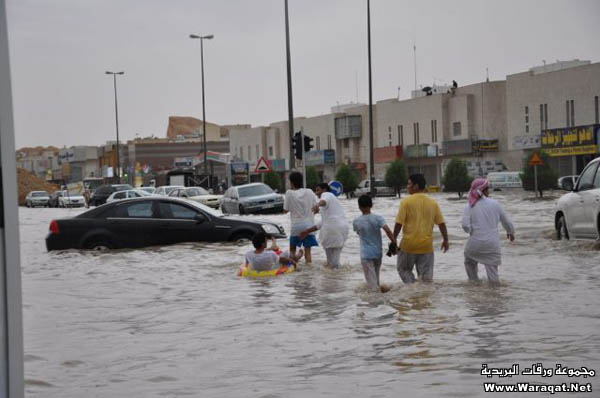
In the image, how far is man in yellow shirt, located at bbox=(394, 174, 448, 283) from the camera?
10.7 meters

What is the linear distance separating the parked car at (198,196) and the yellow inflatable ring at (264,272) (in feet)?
105

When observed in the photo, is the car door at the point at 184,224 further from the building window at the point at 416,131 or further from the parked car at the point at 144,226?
the building window at the point at 416,131

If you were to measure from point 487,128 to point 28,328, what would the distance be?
62969 mm

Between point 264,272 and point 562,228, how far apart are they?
7.60 metres

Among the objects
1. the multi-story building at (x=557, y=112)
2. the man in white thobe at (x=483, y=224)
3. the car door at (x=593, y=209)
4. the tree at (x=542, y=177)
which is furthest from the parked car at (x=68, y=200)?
the man in white thobe at (x=483, y=224)

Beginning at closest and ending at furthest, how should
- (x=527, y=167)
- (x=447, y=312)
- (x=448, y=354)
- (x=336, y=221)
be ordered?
(x=448, y=354)
(x=447, y=312)
(x=336, y=221)
(x=527, y=167)

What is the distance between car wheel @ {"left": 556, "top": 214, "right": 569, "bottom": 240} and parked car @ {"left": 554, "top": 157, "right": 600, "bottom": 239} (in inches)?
11.3

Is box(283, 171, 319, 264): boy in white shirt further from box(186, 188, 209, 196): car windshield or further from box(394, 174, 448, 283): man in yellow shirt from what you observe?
box(186, 188, 209, 196): car windshield

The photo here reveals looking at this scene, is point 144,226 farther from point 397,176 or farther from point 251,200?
point 397,176

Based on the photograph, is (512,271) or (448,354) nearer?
(448,354)

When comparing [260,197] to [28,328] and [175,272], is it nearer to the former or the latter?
[175,272]

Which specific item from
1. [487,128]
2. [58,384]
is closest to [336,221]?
[58,384]

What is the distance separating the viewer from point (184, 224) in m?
19.5

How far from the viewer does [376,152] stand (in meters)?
82.2
